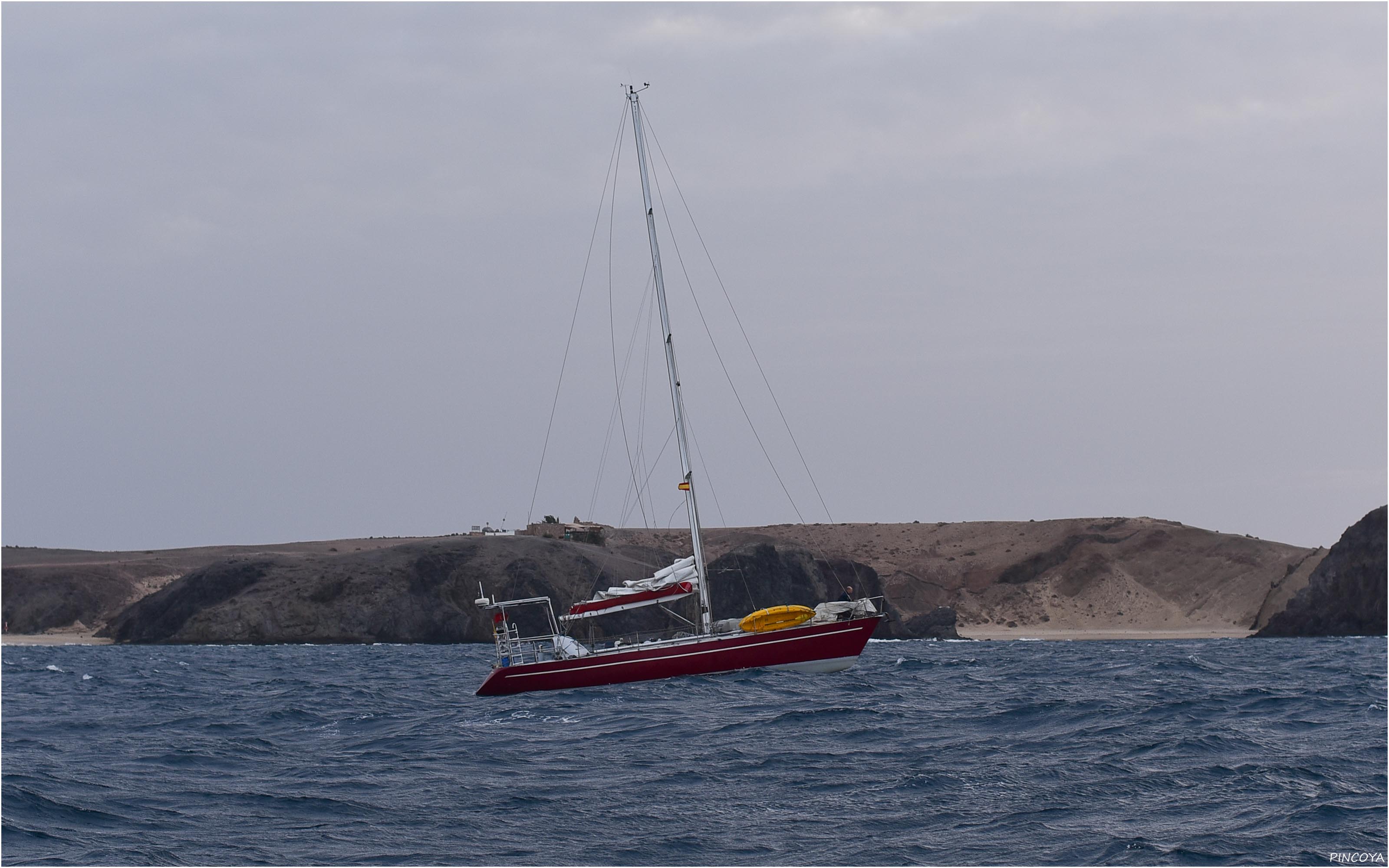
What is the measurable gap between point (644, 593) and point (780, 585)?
4862 cm

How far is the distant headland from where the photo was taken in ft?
304

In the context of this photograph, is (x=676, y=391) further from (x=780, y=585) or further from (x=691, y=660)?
(x=780, y=585)

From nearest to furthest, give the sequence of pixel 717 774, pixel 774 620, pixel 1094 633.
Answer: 1. pixel 717 774
2. pixel 774 620
3. pixel 1094 633

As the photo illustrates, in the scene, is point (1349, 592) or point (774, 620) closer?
point (774, 620)

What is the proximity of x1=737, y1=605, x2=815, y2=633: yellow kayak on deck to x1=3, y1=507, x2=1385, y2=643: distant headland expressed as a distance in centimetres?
4007

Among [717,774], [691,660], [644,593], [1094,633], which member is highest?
[644,593]

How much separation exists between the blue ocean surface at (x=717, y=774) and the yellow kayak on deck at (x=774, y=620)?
7.47ft

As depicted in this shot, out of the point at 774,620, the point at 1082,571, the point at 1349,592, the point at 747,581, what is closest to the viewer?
the point at 774,620

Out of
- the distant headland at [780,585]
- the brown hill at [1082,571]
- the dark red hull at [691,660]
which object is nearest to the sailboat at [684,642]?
the dark red hull at [691,660]

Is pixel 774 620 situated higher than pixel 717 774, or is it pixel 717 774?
pixel 774 620

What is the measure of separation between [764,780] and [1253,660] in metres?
40.5

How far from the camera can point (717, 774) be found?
23.0 metres

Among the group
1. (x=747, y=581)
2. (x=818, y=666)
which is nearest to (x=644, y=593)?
(x=818, y=666)

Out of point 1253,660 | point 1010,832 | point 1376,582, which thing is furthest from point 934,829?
point 1376,582
